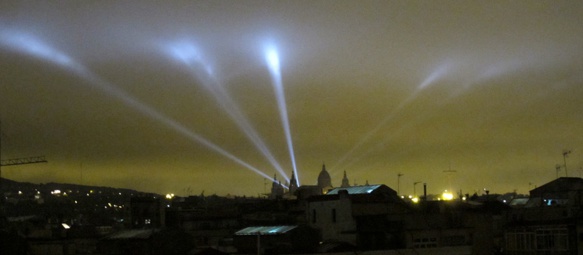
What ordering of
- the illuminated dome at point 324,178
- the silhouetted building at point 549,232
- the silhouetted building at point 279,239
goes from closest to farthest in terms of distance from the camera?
the silhouetted building at point 549,232, the silhouetted building at point 279,239, the illuminated dome at point 324,178

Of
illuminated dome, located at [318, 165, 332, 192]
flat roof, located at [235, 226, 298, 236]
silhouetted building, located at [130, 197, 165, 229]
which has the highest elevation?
illuminated dome, located at [318, 165, 332, 192]

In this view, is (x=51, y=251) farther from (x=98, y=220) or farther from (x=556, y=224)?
(x=98, y=220)

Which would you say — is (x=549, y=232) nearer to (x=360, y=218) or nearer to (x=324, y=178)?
(x=360, y=218)

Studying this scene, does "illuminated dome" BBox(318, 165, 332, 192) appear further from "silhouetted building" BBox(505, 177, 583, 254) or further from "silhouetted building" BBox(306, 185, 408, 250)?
"silhouetted building" BBox(505, 177, 583, 254)

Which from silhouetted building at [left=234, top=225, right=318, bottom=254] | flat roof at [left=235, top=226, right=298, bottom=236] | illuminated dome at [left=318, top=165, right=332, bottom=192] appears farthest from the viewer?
illuminated dome at [left=318, top=165, right=332, bottom=192]

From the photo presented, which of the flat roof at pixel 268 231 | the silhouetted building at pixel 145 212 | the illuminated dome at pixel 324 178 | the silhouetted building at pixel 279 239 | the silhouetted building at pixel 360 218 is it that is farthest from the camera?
the illuminated dome at pixel 324 178

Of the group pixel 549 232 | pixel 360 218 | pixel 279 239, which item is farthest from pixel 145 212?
pixel 549 232

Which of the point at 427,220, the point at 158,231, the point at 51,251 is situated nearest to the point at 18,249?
the point at 51,251

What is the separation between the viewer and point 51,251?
66750 millimetres

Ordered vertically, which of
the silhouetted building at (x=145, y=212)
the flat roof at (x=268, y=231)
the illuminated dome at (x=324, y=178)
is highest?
the illuminated dome at (x=324, y=178)

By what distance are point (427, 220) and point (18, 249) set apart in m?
28.8

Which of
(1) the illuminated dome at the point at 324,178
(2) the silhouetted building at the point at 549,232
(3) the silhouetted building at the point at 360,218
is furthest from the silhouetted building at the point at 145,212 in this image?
(1) the illuminated dome at the point at 324,178

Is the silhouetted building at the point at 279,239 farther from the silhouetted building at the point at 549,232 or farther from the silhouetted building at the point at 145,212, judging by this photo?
the silhouetted building at the point at 145,212

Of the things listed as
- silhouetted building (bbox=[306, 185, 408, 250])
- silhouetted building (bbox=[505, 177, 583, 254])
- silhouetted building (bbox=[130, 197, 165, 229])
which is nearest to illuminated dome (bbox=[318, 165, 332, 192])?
silhouetted building (bbox=[130, 197, 165, 229])
